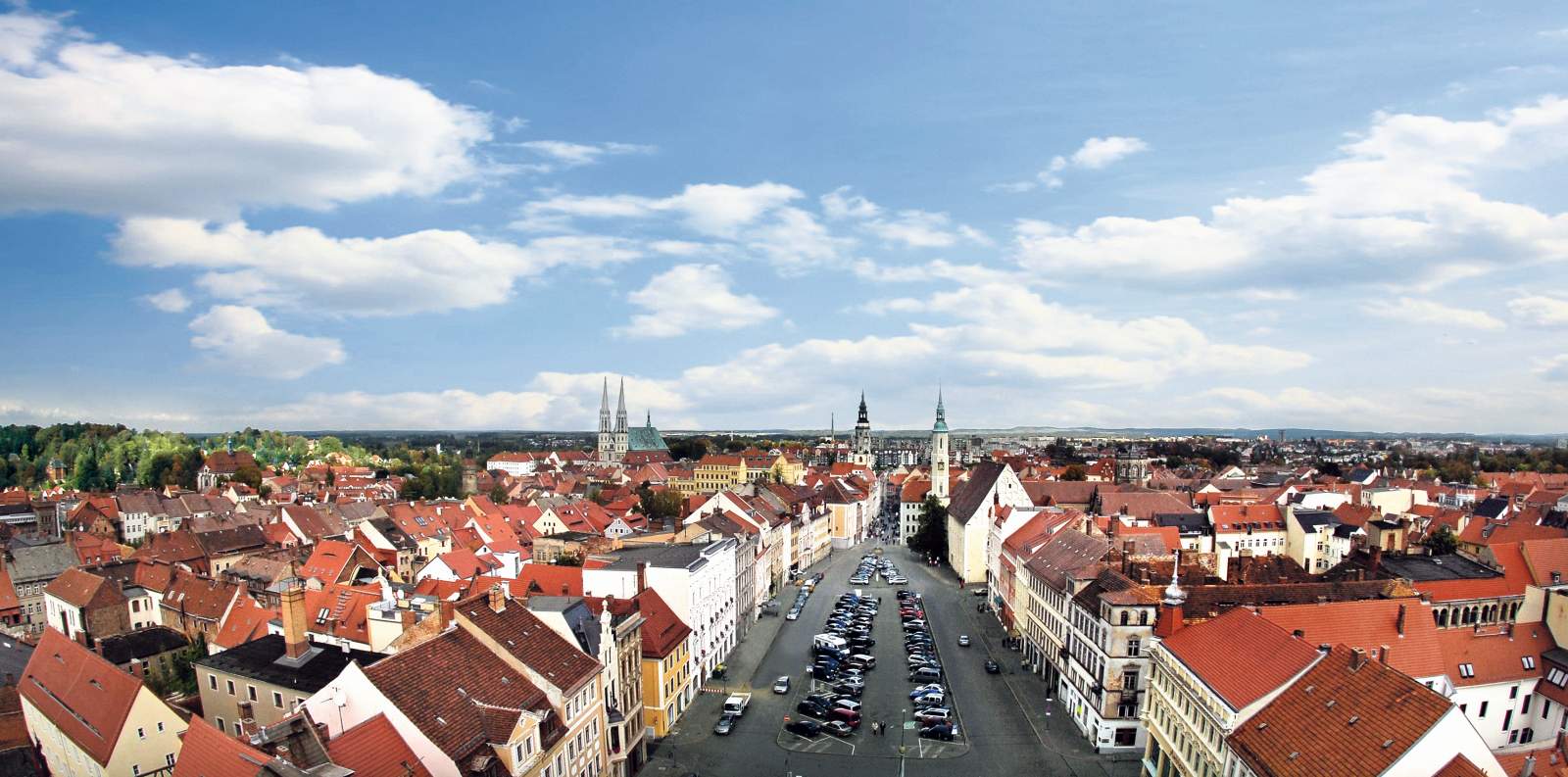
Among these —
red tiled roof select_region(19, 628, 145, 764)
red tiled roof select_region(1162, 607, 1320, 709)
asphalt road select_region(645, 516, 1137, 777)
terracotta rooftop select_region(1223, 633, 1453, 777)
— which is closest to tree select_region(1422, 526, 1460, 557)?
asphalt road select_region(645, 516, 1137, 777)

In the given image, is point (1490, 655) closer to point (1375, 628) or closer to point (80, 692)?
point (1375, 628)

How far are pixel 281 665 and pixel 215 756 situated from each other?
16.6 meters

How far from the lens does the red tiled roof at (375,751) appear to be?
82.0 feet

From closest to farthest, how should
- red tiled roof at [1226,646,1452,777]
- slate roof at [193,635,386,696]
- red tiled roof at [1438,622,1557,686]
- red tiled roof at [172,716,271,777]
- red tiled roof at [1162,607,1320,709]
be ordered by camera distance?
red tiled roof at [172,716,271,777], red tiled roof at [1226,646,1452,777], red tiled roof at [1162,607,1320,709], slate roof at [193,635,386,696], red tiled roof at [1438,622,1557,686]

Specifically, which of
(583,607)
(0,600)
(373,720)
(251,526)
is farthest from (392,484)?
(373,720)

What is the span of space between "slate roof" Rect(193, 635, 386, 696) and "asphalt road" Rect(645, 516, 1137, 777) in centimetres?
1631

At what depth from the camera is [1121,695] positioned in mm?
42844

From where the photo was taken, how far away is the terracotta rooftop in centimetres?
2559

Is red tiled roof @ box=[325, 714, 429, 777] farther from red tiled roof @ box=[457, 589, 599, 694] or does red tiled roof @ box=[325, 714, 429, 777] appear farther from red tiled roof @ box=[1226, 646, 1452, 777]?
red tiled roof @ box=[1226, 646, 1452, 777]

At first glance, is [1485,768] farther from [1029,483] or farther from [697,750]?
[1029,483]

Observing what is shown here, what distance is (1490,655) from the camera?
42.2 metres

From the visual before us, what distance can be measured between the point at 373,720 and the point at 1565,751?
1721 inches

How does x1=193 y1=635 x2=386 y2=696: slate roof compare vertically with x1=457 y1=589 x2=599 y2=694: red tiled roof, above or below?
below

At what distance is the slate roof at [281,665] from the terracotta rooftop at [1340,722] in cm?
3729
